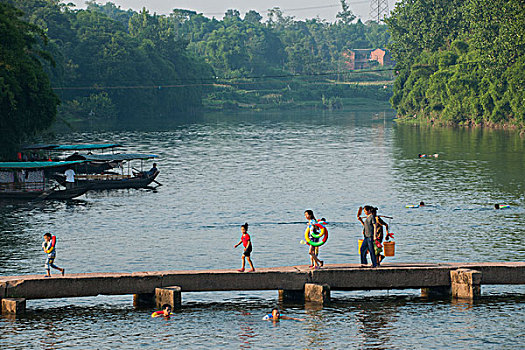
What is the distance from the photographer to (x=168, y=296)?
33.2 m

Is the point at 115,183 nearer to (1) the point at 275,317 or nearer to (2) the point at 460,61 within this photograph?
(1) the point at 275,317

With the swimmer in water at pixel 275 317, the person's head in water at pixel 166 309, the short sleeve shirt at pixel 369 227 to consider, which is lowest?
the swimmer in water at pixel 275 317

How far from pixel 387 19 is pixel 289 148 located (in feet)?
227

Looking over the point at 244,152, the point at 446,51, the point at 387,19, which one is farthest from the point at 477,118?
the point at 244,152

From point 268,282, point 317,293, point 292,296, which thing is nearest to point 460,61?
point 292,296

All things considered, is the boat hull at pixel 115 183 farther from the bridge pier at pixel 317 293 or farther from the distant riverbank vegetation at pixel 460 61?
the distant riverbank vegetation at pixel 460 61

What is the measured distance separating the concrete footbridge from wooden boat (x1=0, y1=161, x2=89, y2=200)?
34.5 metres

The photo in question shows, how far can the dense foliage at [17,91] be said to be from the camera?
2785 inches

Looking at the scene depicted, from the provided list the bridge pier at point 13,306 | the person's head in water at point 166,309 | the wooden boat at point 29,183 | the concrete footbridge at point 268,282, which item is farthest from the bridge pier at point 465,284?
the wooden boat at point 29,183

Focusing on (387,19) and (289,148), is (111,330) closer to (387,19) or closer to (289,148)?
(289,148)

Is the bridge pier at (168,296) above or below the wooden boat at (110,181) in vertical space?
above

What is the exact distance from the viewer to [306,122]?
186 metres

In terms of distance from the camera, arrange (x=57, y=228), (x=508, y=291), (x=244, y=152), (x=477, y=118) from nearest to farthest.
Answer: (x=508, y=291) < (x=57, y=228) < (x=244, y=152) < (x=477, y=118)

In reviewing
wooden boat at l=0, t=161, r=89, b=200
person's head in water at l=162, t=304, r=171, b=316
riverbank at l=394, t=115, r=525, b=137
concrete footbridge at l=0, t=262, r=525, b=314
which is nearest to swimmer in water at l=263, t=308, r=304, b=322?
concrete footbridge at l=0, t=262, r=525, b=314
